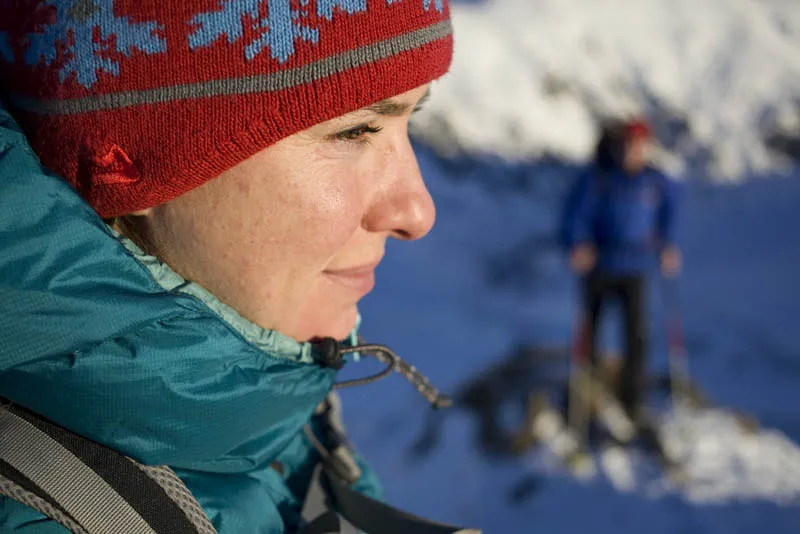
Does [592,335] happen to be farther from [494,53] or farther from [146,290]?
[494,53]

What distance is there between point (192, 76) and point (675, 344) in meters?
5.63

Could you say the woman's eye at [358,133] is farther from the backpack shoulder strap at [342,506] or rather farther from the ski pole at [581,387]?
the ski pole at [581,387]

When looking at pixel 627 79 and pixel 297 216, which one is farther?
pixel 627 79

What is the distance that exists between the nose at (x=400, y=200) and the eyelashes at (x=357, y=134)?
0.12 ft

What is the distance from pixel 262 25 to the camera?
2.77 feet

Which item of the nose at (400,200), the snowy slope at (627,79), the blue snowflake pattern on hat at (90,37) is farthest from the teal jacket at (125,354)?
the snowy slope at (627,79)

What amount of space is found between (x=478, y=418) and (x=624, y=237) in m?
1.56

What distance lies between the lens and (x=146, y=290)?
850 millimetres

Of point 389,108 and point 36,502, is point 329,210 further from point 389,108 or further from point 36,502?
point 36,502

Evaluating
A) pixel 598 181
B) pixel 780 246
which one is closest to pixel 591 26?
pixel 780 246

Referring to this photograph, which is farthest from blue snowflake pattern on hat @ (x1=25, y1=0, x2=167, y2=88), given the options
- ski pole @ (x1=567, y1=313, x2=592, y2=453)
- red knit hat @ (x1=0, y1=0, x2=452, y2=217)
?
ski pole @ (x1=567, y1=313, x2=592, y2=453)

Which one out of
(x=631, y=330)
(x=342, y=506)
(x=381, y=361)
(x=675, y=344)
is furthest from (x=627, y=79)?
(x=342, y=506)

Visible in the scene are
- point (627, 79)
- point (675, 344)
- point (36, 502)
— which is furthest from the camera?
point (627, 79)

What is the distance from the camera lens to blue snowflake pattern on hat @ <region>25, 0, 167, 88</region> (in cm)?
85
